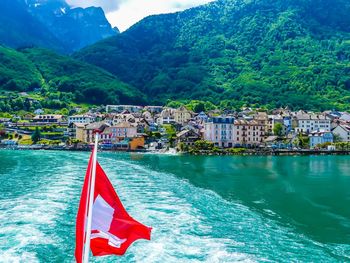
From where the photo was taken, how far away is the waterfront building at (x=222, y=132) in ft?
356

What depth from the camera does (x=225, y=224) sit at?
26.1 metres

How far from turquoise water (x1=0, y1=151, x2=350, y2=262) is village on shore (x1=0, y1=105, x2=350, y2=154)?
2067 inches

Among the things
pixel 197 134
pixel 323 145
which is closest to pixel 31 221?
pixel 197 134

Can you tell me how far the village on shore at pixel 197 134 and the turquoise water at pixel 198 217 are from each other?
172 feet

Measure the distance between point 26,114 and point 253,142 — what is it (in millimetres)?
71723

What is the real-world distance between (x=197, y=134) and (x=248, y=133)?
41.1 ft

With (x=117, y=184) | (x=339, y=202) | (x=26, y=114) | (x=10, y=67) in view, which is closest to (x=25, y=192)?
(x=117, y=184)

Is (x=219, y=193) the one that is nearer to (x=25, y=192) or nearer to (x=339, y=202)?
(x=339, y=202)

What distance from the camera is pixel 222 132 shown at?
10862cm

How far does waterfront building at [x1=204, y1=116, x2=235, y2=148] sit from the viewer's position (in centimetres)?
10850

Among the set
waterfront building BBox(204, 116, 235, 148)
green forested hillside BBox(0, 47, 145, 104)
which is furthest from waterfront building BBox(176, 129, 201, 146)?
green forested hillside BBox(0, 47, 145, 104)

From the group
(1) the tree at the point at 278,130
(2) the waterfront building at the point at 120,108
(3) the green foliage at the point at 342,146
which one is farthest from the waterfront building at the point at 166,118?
(3) the green foliage at the point at 342,146

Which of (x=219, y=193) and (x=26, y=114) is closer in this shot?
(x=219, y=193)

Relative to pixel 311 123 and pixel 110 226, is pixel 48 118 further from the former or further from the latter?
pixel 110 226
